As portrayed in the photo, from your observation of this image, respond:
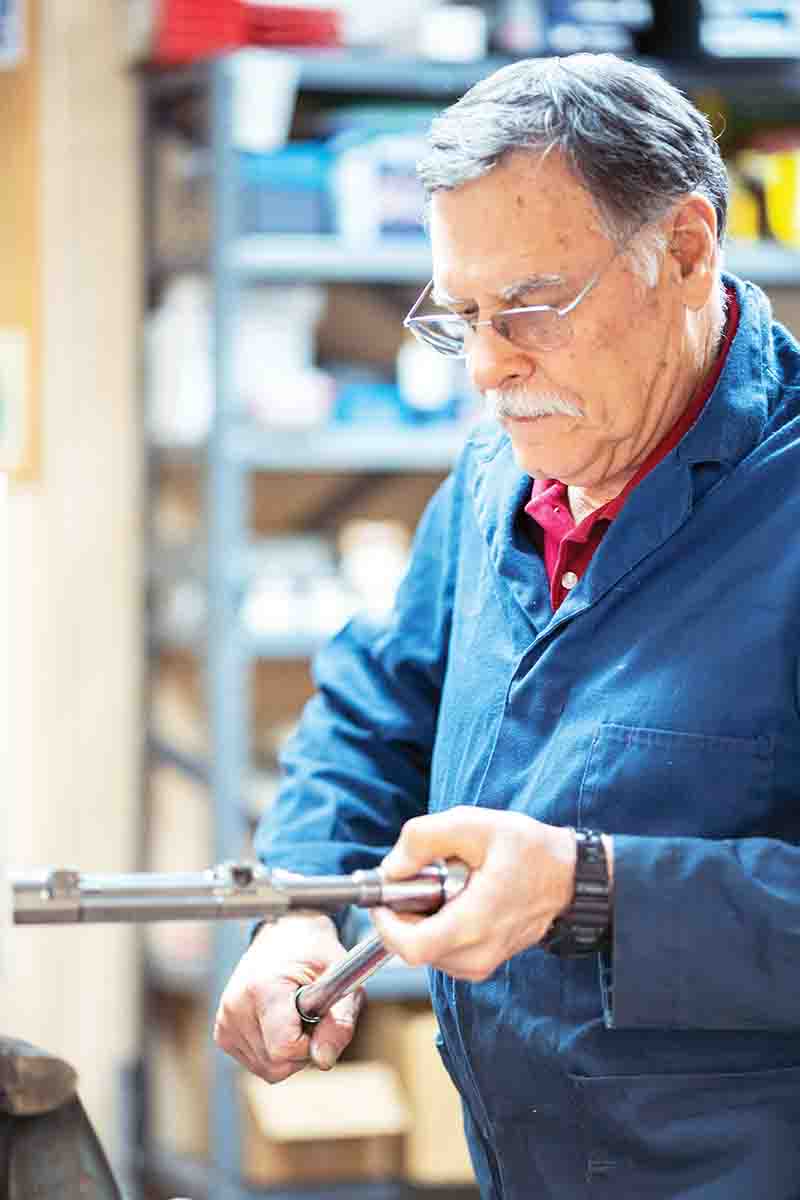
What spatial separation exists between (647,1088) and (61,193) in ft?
8.71

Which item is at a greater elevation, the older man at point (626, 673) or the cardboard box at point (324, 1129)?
the older man at point (626, 673)

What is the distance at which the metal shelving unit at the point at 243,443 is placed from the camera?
127 inches

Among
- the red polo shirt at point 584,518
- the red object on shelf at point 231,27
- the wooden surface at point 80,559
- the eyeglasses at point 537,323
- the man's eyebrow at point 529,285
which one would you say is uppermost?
the red object on shelf at point 231,27

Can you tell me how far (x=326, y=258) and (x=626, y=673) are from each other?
1985 millimetres

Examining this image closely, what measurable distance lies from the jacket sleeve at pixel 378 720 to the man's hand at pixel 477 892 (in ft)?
1.50

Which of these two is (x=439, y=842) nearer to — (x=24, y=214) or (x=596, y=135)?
(x=596, y=135)

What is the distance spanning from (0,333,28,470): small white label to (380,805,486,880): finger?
8.55ft

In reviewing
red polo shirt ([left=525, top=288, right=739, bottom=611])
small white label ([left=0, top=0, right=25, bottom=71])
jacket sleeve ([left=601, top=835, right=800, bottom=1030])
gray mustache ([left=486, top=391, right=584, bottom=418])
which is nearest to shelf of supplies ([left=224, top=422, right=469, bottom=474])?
small white label ([left=0, top=0, right=25, bottom=71])

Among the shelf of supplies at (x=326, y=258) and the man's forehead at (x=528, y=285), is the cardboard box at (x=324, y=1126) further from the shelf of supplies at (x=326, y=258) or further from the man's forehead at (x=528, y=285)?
the man's forehead at (x=528, y=285)

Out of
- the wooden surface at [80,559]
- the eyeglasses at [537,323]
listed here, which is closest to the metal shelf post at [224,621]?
the wooden surface at [80,559]

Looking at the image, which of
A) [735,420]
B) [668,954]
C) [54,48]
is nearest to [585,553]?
[735,420]

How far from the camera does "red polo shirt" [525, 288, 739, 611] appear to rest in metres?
1.53

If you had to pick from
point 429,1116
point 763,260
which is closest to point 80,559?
point 429,1116

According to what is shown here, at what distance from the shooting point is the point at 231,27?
10.8 feet
